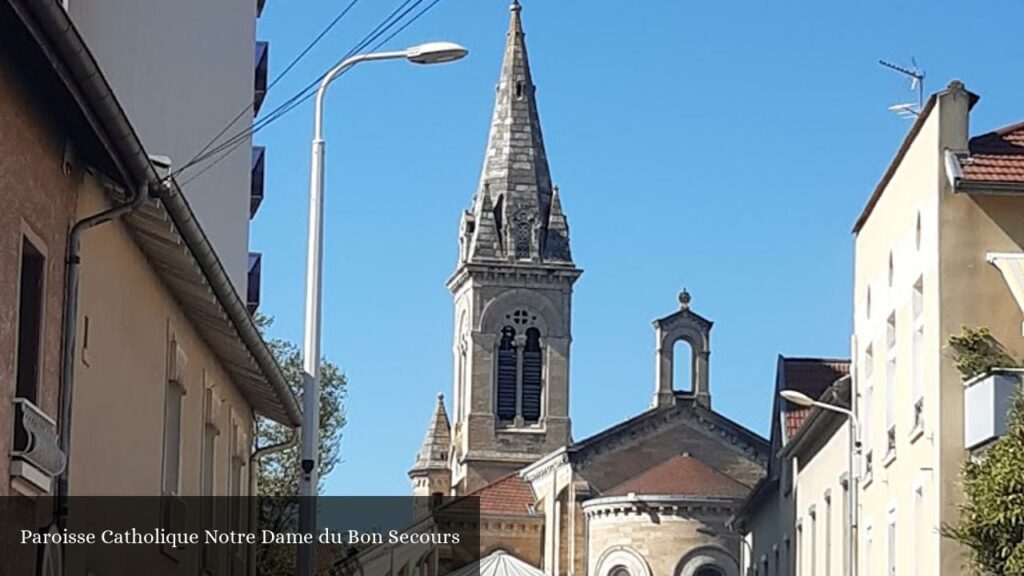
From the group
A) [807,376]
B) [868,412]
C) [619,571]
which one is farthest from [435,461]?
[868,412]

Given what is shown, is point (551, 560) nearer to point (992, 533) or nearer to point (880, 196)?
point (880, 196)

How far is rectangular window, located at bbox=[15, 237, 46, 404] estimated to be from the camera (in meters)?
14.1

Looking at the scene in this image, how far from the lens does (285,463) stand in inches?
1861

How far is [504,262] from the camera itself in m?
109

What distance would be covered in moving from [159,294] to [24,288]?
556cm

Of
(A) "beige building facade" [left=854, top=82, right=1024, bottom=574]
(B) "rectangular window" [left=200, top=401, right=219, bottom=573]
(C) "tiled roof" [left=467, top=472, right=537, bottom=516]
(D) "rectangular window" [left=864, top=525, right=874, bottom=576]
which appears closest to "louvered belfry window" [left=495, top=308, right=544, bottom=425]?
(C) "tiled roof" [left=467, top=472, right=537, bottom=516]

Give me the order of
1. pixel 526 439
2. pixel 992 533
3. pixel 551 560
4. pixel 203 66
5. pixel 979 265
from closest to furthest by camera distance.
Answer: pixel 992 533
pixel 979 265
pixel 203 66
pixel 551 560
pixel 526 439

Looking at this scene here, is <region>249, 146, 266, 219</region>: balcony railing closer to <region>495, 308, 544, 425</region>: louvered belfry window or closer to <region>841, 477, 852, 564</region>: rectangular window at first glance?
<region>841, 477, 852, 564</region>: rectangular window

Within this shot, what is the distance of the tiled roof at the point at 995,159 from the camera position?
2722 centimetres

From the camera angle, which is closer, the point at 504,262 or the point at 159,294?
the point at 159,294

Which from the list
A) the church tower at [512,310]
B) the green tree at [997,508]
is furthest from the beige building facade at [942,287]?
the church tower at [512,310]

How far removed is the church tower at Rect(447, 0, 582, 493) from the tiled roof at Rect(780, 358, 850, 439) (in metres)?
58.1

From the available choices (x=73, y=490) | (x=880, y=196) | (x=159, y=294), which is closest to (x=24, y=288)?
(x=73, y=490)

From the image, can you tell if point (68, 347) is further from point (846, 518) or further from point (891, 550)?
point (846, 518)
